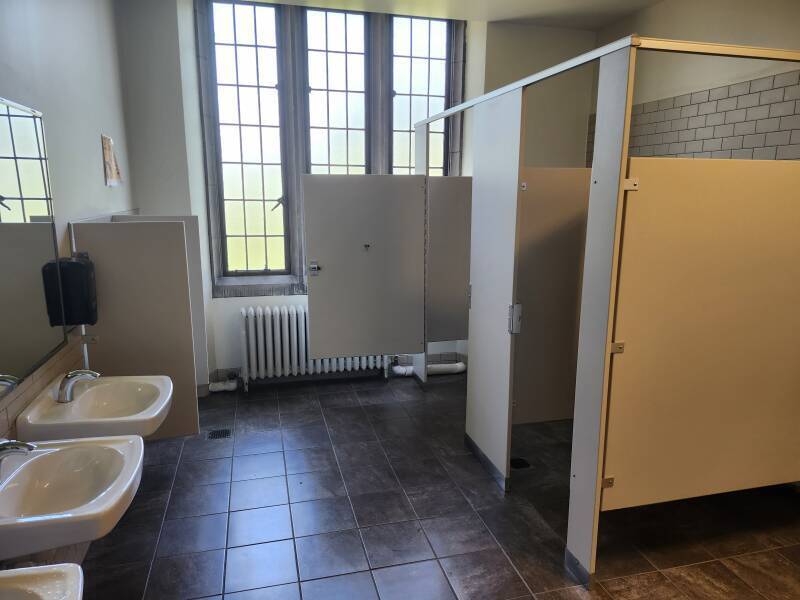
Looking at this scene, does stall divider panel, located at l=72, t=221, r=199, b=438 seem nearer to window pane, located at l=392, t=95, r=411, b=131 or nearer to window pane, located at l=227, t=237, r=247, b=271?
window pane, located at l=227, t=237, r=247, b=271

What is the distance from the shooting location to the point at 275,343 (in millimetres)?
4012

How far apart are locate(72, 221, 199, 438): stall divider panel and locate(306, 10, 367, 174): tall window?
1881mm

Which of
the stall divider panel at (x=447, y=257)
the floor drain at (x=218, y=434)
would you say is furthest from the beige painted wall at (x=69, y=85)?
the stall divider panel at (x=447, y=257)

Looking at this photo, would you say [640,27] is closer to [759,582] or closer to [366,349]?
[366,349]

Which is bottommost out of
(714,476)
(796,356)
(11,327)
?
(714,476)

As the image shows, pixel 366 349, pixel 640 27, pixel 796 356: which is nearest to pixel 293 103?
pixel 366 349

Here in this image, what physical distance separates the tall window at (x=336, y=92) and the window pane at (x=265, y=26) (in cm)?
26

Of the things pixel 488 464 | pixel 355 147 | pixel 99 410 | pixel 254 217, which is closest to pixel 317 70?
pixel 355 147

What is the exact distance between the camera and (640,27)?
375 centimetres

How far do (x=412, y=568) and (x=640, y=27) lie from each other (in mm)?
3772

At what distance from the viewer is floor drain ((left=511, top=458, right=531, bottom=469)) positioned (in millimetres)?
2960

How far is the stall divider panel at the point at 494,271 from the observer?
2467mm

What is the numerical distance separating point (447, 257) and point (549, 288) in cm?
109

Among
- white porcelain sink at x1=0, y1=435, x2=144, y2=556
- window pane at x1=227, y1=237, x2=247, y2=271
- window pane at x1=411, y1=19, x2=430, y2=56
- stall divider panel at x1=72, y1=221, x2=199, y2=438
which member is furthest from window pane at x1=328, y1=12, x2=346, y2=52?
white porcelain sink at x1=0, y1=435, x2=144, y2=556
